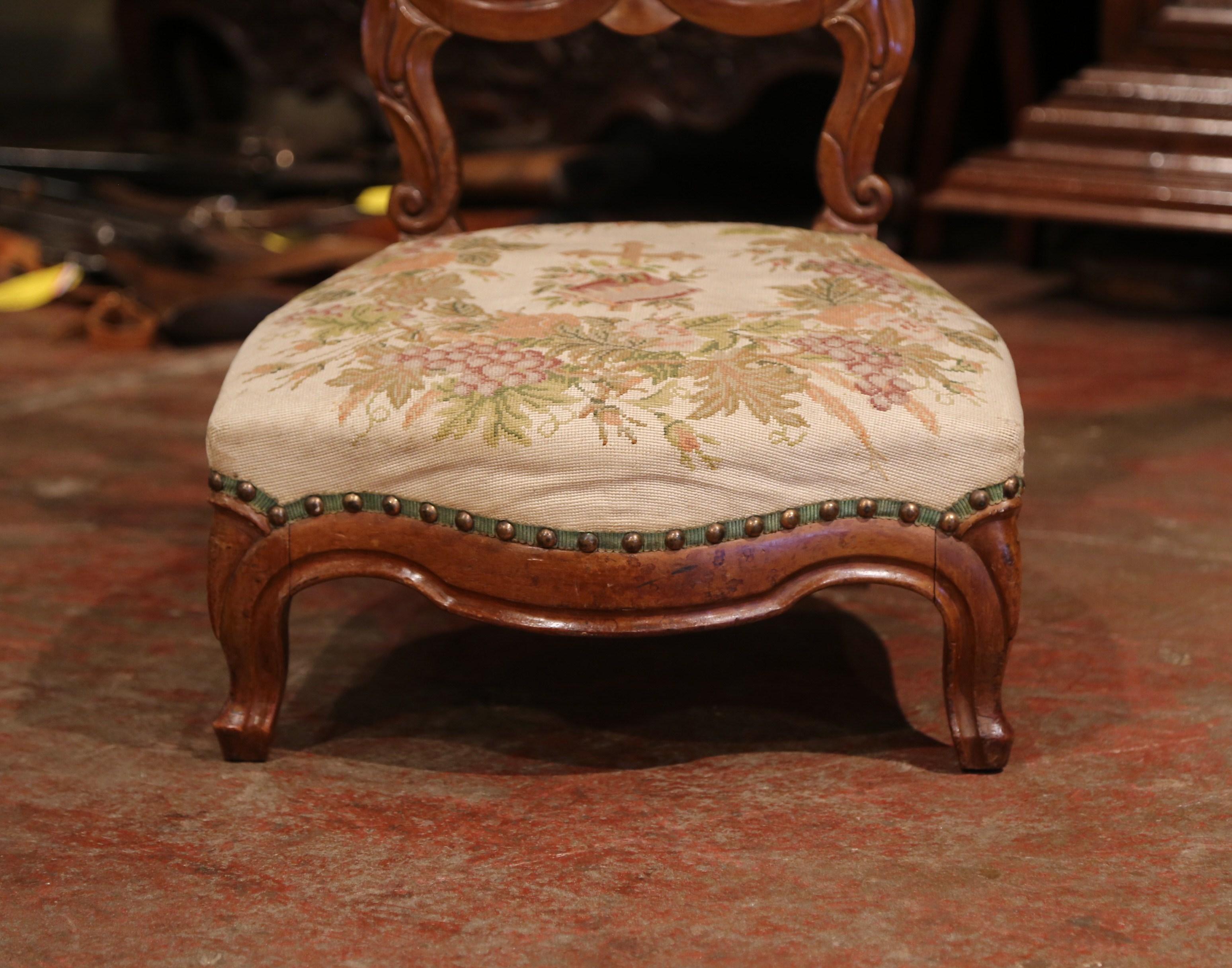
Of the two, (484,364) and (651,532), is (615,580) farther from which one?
(484,364)

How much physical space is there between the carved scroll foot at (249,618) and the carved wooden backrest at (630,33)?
0.46m

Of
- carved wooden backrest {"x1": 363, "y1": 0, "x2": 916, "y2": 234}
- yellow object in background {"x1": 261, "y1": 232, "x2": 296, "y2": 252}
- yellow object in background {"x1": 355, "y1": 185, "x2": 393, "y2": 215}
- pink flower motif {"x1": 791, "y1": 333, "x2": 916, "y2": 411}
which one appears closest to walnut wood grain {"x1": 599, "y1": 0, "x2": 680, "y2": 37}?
carved wooden backrest {"x1": 363, "y1": 0, "x2": 916, "y2": 234}

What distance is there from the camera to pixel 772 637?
4.58 ft

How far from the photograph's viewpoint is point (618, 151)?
10.3 feet

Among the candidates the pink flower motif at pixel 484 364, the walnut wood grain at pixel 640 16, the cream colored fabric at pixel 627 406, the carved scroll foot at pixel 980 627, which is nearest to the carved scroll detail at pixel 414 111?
the walnut wood grain at pixel 640 16

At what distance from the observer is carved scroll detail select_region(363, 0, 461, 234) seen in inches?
53.7

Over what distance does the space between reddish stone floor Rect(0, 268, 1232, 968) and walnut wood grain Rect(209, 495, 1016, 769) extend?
128 millimetres

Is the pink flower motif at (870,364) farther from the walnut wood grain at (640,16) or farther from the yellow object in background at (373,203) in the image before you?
the yellow object in background at (373,203)

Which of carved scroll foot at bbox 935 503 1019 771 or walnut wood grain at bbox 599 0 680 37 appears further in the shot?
walnut wood grain at bbox 599 0 680 37

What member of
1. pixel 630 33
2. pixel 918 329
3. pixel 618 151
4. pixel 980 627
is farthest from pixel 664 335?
pixel 618 151

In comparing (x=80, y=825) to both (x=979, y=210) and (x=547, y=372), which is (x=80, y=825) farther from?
(x=979, y=210)

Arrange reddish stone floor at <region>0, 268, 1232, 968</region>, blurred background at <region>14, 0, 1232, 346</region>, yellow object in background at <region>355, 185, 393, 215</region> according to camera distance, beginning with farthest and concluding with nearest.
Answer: yellow object in background at <region>355, 185, 393, 215</region>, blurred background at <region>14, 0, 1232, 346</region>, reddish stone floor at <region>0, 268, 1232, 968</region>

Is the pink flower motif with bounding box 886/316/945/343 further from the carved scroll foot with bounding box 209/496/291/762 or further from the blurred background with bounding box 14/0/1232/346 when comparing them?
the blurred background with bounding box 14/0/1232/346

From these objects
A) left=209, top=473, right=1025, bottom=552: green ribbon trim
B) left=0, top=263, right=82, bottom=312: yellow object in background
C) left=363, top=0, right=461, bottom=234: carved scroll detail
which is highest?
left=363, top=0, right=461, bottom=234: carved scroll detail
